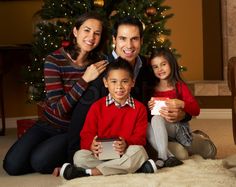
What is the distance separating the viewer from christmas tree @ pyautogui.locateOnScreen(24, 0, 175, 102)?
3.74 m

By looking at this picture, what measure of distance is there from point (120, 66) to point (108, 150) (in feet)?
1.52

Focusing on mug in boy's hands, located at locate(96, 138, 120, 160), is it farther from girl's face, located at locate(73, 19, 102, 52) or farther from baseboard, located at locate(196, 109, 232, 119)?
baseboard, located at locate(196, 109, 232, 119)

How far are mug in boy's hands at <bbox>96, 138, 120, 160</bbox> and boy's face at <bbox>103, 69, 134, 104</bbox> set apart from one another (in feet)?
0.83

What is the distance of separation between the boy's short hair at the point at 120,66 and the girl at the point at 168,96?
254 millimetres

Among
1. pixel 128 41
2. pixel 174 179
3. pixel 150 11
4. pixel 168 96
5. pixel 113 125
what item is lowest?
pixel 174 179

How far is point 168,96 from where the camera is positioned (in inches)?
111

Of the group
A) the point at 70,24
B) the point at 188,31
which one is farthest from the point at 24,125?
the point at 188,31

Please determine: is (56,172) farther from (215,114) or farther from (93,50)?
(215,114)

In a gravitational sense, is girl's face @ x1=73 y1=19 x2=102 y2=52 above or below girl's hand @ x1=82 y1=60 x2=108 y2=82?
above

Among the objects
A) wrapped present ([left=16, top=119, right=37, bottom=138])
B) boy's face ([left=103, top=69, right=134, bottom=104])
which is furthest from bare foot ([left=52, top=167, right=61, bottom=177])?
wrapped present ([left=16, top=119, right=37, bottom=138])

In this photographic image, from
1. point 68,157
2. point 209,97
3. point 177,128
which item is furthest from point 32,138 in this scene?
point 209,97

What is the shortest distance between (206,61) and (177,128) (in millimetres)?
2702

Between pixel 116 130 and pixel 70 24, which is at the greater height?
pixel 70 24

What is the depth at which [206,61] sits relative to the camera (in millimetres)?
5320
